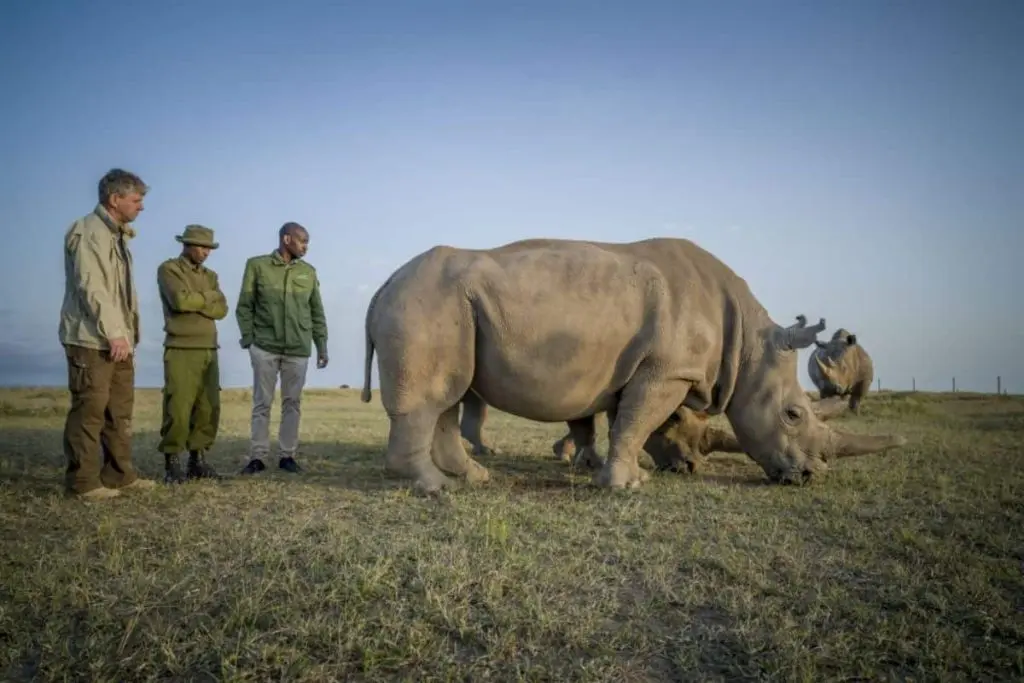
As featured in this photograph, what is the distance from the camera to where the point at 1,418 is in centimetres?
1307

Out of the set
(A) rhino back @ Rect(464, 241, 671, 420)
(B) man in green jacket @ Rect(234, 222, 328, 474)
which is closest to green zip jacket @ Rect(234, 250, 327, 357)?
(B) man in green jacket @ Rect(234, 222, 328, 474)

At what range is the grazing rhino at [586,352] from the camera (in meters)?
5.80

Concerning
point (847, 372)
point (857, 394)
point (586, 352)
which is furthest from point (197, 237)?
point (857, 394)

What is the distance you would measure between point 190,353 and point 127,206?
1461 millimetres

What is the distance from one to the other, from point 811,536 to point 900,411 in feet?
44.0

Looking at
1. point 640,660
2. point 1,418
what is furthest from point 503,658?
point 1,418

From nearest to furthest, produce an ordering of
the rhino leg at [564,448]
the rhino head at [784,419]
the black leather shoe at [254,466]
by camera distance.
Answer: the rhino head at [784,419], the black leather shoe at [254,466], the rhino leg at [564,448]

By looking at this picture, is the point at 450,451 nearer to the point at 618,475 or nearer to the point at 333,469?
the point at 618,475

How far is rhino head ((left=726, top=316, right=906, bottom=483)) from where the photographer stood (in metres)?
6.47

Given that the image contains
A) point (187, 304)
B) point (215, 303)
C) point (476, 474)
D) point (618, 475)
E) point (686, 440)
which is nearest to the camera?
point (618, 475)

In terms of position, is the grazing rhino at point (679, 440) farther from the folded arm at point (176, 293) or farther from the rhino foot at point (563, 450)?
the folded arm at point (176, 293)

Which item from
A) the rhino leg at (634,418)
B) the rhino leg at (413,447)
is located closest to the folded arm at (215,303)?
the rhino leg at (413,447)

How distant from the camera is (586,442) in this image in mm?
7508

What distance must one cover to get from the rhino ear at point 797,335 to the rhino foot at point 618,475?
1.87m
